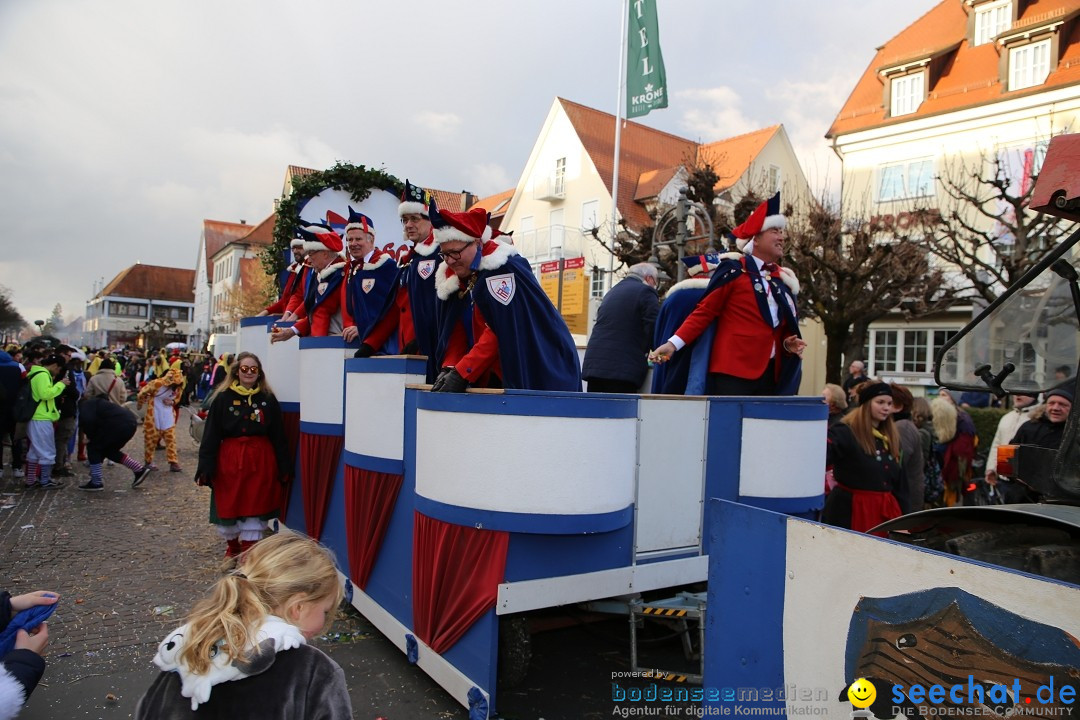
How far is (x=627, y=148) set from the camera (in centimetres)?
3428

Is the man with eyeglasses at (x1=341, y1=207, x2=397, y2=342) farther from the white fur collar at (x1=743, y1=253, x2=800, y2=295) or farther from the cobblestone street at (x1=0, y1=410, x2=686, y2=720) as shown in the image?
the white fur collar at (x1=743, y1=253, x2=800, y2=295)

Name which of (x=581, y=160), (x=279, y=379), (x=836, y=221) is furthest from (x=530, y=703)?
(x=581, y=160)

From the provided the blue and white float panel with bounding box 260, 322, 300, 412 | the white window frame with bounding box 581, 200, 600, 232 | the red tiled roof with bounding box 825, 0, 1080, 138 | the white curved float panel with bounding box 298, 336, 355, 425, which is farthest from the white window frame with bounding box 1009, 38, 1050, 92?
the white curved float panel with bounding box 298, 336, 355, 425

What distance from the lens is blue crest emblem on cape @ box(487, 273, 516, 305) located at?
153 inches

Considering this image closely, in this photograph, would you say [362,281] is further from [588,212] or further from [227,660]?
[588,212]

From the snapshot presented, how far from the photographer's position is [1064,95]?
21250 mm

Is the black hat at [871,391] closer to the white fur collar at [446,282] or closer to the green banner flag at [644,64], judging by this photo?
the white fur collar at [446,282]

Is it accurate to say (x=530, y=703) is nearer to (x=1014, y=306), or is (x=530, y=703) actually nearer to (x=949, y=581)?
(x=949, y=581)

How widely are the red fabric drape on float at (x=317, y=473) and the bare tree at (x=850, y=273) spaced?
13.0 meters

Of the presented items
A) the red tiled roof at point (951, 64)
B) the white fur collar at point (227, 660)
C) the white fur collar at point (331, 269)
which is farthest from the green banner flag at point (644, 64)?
the white fur collar at point (227, 660)

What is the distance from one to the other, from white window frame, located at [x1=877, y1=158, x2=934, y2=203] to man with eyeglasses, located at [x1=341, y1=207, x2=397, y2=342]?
21670 millimetres

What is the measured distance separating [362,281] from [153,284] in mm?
88669

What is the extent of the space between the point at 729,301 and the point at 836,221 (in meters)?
13.5

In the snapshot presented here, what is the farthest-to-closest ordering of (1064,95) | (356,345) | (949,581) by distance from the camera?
1. (1064,95)
2. (356,345)
3. (949,581)
